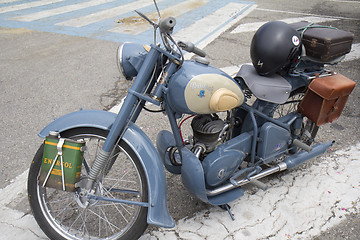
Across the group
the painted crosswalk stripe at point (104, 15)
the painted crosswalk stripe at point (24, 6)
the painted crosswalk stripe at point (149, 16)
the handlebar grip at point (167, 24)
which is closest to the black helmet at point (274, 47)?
the handlebar grip at point (167, 24)

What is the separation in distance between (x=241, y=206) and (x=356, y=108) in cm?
241

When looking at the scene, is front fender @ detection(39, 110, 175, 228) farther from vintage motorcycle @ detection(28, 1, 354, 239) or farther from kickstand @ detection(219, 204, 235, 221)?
kickstand @ detection(219, 204, 235, 221)

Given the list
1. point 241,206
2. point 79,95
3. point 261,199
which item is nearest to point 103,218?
point 241,206

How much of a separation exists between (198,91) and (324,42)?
3.84ft

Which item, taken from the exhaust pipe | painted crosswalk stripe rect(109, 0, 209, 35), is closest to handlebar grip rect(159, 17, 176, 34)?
the exhaust pipe

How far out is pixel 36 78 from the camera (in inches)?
195

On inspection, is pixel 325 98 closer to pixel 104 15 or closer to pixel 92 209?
pixel 92 209

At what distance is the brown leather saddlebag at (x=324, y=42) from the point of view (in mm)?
2471

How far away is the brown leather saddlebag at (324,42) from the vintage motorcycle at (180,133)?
2 centimetres

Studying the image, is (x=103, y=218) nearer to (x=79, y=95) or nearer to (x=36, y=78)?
(x=79, y=95)

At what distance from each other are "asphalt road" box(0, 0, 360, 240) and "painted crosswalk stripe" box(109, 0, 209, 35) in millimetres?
842

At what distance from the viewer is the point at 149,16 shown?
8156 millimetres

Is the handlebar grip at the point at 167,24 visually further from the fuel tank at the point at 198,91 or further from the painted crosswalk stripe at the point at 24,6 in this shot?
the painted crosswalk stripe at the point at 24,6

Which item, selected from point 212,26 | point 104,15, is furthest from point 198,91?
point 104,15
